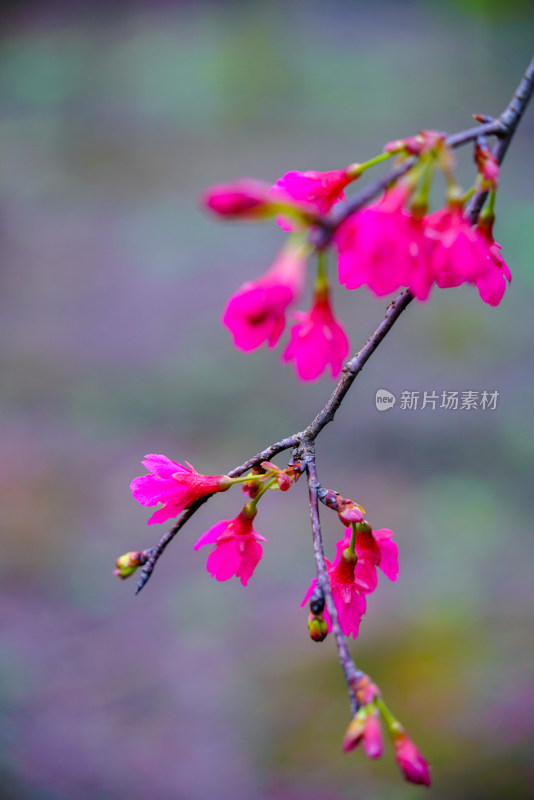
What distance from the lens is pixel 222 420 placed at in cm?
426

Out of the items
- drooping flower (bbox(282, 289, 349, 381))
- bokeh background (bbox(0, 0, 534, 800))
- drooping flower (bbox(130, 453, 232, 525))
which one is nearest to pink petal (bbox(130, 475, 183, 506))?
drooping flower (bbox(130, 453, 232, 525))

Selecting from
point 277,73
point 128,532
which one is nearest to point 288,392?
point 128,532

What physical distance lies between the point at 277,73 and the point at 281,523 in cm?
438

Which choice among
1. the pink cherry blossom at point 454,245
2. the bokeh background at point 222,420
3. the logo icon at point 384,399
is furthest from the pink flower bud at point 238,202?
the bokeh background at point 222,420

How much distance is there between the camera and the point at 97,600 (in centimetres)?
308

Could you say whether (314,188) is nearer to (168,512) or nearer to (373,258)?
(373,258)

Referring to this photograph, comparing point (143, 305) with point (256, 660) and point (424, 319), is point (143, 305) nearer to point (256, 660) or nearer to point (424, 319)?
point (424, 319)

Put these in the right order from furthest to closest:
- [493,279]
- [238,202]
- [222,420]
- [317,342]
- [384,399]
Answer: [222,420] < [384,399] < [493,279] < [317,342] < [238,202]

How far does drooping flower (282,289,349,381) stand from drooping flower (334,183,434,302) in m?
Answer: 0.04

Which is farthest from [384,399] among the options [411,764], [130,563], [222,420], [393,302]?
[222,420]

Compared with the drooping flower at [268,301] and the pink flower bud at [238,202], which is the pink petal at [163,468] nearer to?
the drooping flower at [268,301]

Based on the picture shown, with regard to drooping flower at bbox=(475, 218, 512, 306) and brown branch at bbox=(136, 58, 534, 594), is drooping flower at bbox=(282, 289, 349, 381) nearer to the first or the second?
brown branch at bbox=(136, 58, 534, 594)

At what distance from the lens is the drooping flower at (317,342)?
1.62 ft

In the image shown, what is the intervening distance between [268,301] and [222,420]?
3.83m
